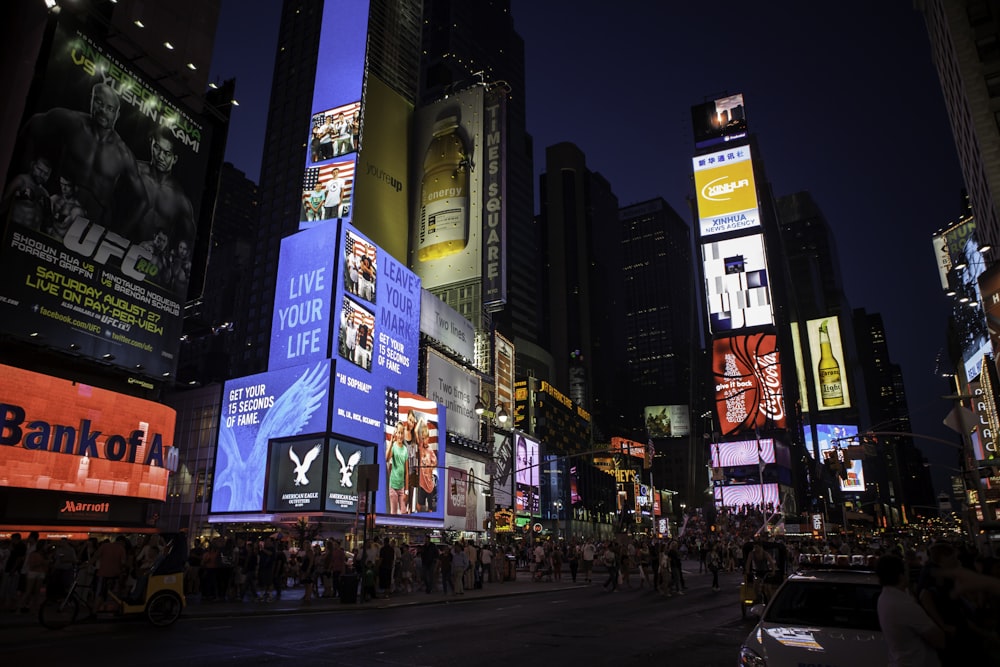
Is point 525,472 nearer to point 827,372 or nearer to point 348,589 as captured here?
point 348,589

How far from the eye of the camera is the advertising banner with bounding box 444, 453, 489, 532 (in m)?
62.0

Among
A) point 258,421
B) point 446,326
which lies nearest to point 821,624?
point 258,421

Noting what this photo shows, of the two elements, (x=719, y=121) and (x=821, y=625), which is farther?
(x=719, y=121)

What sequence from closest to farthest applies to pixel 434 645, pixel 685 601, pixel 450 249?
pixel 434 645 < pixel 685 601 < pixel 450 249

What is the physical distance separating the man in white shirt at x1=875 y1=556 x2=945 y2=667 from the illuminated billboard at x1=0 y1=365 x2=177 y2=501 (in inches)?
1220

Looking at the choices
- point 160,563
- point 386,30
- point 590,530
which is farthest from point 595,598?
point 590,530

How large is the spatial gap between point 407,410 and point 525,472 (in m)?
35.0

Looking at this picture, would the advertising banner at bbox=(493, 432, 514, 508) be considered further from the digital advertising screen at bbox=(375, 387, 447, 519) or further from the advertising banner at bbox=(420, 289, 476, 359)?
the digital advertising screen at bbox=(375, 387, 447, 519)

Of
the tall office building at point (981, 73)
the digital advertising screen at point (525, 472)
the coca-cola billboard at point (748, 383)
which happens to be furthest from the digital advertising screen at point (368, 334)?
the coca-cola billboard at point (748, 383)

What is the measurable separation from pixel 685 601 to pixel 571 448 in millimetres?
125749

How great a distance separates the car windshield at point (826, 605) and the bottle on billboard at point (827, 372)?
168 metres

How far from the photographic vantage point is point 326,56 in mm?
53844

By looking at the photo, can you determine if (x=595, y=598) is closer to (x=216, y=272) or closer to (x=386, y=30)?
(x=386, y=30)

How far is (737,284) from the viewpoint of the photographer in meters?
103
